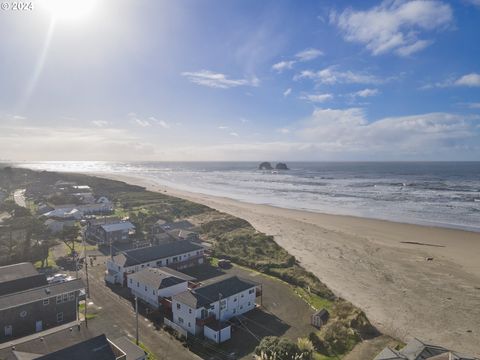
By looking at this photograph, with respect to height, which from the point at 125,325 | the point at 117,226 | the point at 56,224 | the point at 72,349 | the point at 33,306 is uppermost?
the point at 72,349

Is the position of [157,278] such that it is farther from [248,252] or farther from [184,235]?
[184,235]

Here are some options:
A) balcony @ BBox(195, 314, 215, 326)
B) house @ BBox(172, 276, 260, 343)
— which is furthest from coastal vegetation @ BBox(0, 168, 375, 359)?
balcony @ BBox(195, 314, 215, 326)

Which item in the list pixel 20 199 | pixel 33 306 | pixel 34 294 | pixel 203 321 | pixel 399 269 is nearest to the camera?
pixel 33 306

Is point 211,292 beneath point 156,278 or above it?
above

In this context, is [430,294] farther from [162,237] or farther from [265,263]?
[162,237]

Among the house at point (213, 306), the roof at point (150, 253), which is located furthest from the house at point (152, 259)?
the house at point (213, 306)

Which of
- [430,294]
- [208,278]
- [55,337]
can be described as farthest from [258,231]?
[55,337]

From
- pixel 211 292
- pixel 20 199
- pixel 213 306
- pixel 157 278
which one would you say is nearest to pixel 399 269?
pixel 211 292
